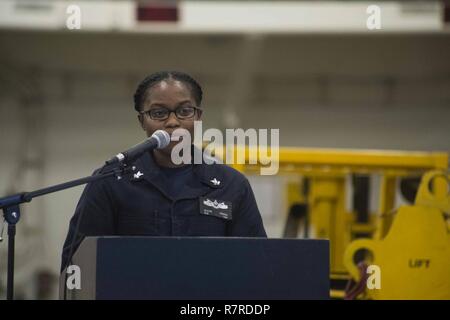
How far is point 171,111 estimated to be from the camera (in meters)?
1.96

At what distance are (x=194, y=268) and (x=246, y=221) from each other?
596 mm

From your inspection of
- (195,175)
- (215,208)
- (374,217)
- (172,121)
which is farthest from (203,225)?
(374,217)

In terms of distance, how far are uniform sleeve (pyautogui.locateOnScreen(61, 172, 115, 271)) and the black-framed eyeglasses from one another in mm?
213

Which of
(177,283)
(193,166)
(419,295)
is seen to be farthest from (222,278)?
(419,295)

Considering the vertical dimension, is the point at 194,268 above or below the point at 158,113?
below

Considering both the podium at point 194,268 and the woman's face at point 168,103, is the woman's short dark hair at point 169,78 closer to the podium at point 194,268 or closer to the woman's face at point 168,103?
the woman's face at point 168,103

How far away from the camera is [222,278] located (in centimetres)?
141

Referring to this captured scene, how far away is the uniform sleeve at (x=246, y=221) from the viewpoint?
199 cm

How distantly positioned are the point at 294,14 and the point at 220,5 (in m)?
0.54

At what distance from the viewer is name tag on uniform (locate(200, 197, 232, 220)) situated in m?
1.93

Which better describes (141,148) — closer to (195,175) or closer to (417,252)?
(195,175)

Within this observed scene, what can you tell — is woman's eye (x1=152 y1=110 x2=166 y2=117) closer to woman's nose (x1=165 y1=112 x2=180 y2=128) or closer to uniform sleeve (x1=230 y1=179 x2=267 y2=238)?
woman's nose (x1=165 y1=112 x2=180 y2=128)

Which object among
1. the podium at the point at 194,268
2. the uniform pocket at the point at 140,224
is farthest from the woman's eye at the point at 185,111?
the podium at the point at 194,268
